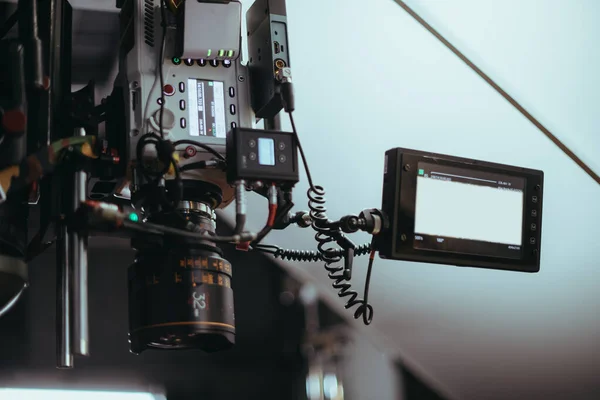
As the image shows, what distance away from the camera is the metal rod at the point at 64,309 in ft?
3.21

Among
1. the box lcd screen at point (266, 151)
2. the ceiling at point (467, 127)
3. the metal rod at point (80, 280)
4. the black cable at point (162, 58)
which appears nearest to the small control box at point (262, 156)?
the box lcd screen at point (266, 151)

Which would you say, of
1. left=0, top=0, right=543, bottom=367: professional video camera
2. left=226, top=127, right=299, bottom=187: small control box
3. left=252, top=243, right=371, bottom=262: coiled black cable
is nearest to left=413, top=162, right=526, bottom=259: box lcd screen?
left=0, top=0, right=543, bottom=367: professional video camera

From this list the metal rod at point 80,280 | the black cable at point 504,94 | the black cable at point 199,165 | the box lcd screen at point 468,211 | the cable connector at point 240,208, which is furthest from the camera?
the black cable at point 504,94

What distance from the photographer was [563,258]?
2.31 metres

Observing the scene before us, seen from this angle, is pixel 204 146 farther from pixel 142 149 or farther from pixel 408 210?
pixel 408 210

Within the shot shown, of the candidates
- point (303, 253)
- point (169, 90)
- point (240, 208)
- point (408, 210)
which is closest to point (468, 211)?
point (408, 210)

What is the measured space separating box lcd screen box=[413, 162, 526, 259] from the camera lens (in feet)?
1.06

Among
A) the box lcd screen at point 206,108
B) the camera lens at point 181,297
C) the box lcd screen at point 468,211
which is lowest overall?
the camera lens at point 181,297

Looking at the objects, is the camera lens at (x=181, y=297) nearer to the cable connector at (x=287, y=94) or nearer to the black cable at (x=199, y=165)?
the black cable at (x=199, y=165)

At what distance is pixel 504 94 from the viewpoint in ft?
5.95

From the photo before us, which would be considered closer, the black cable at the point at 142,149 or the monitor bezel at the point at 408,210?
the black cable at the point at 142,149

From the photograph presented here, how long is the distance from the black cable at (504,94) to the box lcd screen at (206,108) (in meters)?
0.62

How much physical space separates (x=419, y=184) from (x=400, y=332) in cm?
175

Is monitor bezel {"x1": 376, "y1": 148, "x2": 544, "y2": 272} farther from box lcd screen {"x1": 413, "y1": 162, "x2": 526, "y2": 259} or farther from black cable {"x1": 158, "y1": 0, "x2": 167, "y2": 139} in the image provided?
black cable {"x1": 158, "y1": 0, "x2": 167, "y2": 139}
